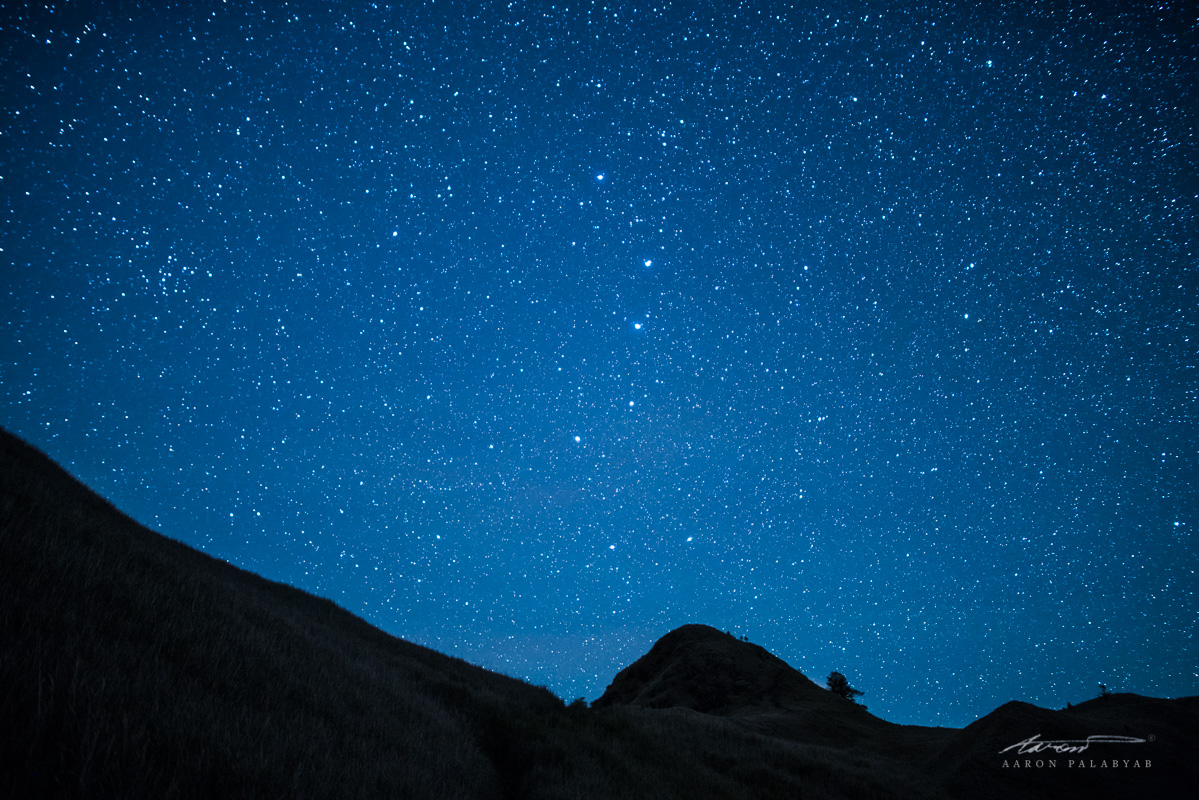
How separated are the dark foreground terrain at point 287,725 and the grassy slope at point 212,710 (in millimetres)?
19

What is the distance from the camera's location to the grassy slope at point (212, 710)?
2539mm

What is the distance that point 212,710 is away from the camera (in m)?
3.41

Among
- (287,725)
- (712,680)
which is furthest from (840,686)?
(287,725)

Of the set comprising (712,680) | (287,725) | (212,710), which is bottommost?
(712,680)

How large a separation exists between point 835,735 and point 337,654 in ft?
69.6

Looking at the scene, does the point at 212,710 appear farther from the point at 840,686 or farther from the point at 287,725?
the point at 840,686

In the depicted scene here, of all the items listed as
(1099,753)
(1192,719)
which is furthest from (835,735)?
(1192,719)

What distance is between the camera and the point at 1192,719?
15.9m

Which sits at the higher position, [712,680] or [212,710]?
[212,710]

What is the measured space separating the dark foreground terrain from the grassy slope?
0.06 ft

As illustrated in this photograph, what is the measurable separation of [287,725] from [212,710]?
0.66m

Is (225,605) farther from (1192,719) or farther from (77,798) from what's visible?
(1192,719)

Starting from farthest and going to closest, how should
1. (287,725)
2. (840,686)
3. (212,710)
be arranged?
(840,686) < (287,725) < (212,710)

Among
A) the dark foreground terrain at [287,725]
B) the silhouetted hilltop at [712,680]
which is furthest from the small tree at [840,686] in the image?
the dark foreground terrain at [287,725]
